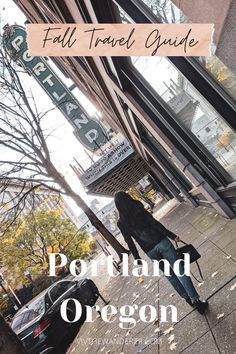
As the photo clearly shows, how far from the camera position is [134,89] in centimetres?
738

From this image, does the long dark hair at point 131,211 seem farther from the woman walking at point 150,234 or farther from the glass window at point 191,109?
the glass window at point 191,109

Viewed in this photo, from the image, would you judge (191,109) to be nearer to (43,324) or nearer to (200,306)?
(200,306)

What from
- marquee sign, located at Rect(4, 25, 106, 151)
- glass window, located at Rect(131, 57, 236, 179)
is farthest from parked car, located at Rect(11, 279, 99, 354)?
marquee sign, located at Rect(4, 25, 106, 151)

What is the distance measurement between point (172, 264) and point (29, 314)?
589 centimetres

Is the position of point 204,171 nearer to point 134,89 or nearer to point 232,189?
point 232,189

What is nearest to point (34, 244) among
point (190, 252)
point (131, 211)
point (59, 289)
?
point (59, 289)

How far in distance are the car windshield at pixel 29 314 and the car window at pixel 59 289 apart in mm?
313

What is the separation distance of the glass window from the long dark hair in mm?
1555

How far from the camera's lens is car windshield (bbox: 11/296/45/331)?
8.91 metres

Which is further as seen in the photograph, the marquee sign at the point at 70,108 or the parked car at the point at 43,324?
the marquee sign at the point at 70,108

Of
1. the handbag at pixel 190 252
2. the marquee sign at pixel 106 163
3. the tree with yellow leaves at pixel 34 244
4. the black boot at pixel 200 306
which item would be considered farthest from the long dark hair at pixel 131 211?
the tree with yellow leaves at pixel 34 244

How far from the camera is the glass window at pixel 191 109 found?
4.82 m

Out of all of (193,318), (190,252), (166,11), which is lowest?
(193,318)

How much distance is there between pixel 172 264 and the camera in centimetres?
473
